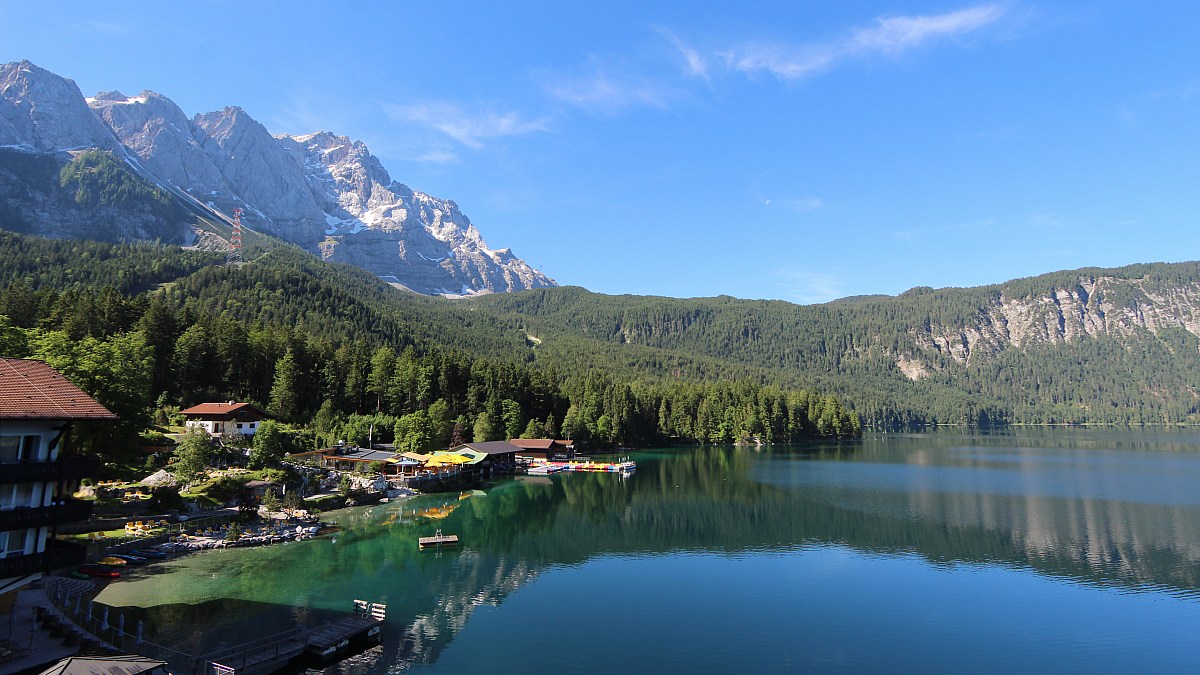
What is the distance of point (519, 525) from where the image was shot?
61094 millimetres

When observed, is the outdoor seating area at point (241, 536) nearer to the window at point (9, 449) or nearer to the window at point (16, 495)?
the window at point (16, 495)

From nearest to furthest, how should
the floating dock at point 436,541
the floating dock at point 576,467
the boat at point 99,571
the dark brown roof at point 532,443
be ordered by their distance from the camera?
the boat at point 99,571
the floating dock at point 436,541
the floating dock at point 576,467
the dark brown roof at point 532,443

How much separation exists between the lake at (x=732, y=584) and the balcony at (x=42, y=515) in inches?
345

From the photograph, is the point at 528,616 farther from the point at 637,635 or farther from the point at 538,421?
the point at 538,421

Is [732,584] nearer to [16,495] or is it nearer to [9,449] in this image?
[16,495]

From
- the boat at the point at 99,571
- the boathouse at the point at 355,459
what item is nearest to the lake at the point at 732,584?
the boat at the point at 99,571

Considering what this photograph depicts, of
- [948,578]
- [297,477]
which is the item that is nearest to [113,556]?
[297,477]

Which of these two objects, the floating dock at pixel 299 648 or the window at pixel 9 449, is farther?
the floating dock at pixel 299 648

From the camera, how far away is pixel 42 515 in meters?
21.7

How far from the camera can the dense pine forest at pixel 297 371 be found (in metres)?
77.6

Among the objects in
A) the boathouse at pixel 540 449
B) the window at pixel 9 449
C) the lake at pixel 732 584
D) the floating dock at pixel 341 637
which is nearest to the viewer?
the window at pixel 9 449

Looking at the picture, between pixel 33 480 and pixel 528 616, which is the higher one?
pixel 33 480

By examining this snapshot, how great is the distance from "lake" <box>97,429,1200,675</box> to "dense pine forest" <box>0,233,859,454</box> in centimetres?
2371

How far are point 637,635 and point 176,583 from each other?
93.3ft
